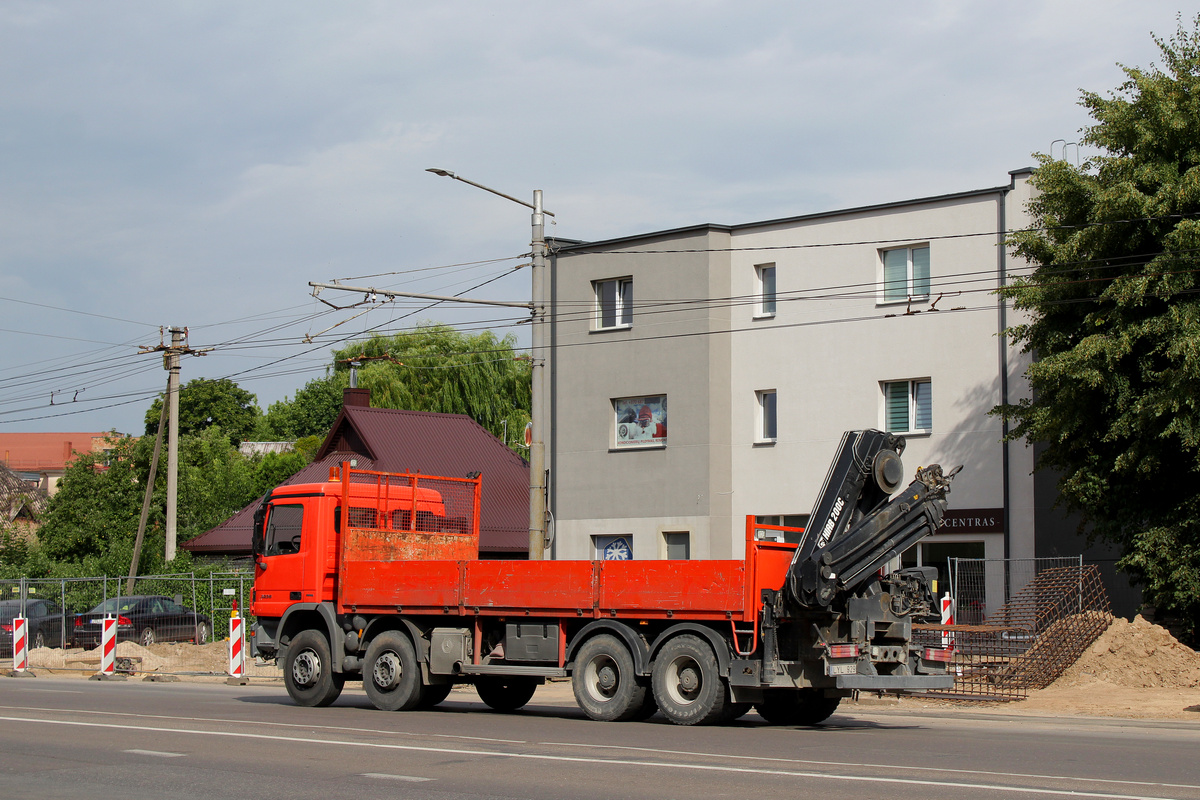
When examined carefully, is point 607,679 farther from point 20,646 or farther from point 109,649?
point 20,646

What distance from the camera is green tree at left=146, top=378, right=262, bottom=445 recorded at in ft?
299

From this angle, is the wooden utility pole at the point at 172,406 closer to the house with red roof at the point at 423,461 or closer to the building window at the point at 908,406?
the house with red roof at the point at 423,461

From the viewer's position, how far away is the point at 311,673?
1716 centimetres

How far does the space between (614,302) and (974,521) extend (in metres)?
10.5

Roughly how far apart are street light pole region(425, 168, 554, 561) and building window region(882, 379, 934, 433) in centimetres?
1007

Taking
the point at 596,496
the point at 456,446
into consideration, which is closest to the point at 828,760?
the point at 596,496

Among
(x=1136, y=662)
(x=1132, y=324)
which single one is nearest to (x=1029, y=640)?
(x=1136, y=662)

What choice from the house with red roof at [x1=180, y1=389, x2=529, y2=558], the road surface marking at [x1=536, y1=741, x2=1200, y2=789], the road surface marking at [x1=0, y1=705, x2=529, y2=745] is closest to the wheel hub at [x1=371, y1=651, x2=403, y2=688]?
the road surface marking at [x1=0, y1=705, x2=529, y2=745]

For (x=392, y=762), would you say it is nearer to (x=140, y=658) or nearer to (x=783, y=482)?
(x=140, y=658)

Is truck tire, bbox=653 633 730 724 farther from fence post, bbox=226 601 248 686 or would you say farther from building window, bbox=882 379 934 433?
building window, bbox=882 379 934 433

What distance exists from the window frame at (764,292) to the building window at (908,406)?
3460 mm

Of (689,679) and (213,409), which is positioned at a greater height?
(213,409)

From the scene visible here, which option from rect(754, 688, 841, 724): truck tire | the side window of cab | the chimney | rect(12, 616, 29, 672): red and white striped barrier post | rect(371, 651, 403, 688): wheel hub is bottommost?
rect(12, 616, 29, 672): red and white striped barrier post

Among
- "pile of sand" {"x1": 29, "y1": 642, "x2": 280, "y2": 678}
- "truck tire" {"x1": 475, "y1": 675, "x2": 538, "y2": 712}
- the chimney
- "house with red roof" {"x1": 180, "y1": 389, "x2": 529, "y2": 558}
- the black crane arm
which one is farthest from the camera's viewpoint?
the chimney
